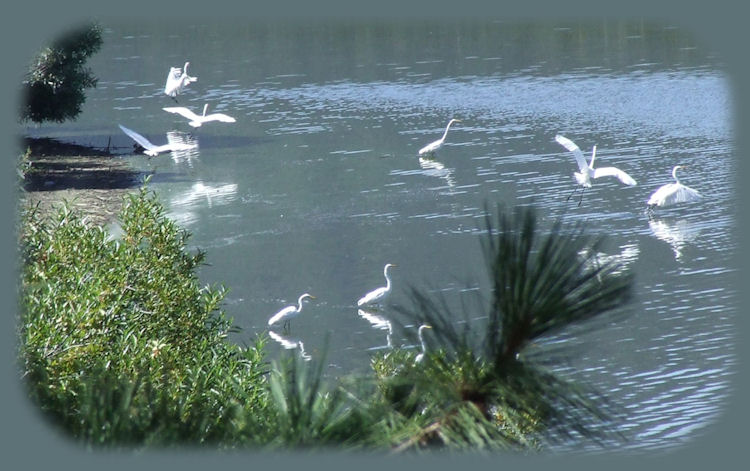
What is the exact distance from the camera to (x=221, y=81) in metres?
27.9

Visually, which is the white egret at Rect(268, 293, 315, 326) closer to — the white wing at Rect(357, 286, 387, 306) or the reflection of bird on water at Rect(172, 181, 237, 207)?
the white wing at Rect(357, 286, 387, 306)

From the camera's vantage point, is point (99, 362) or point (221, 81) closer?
point (99, 362)

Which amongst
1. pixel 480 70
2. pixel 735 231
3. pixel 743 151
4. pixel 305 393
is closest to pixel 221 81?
pixel 480 70

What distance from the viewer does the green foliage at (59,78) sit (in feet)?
58.8

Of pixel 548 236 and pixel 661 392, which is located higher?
pixel 548 236

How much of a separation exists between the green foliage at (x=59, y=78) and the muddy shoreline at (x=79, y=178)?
0.73 metres

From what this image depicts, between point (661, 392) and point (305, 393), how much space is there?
7.52 meters

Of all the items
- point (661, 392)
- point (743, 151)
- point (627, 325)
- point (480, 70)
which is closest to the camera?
point (661, 392)

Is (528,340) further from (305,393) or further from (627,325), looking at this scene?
(627,325)

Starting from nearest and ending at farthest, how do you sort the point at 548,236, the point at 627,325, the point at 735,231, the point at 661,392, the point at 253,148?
the point at 548,236 → the point at 661,392 → the point at 627,325 → the point at 735,231 → the point at 253,148

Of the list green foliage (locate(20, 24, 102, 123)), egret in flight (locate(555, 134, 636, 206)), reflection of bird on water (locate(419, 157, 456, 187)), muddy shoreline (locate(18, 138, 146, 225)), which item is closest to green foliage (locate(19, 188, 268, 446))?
muddy shoreline (locate(18, 138, 146, 225))

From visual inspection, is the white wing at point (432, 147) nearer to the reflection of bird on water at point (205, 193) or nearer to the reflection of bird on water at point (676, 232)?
the reflection of bird on water at point (205, 193)

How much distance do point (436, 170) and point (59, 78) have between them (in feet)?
23.2

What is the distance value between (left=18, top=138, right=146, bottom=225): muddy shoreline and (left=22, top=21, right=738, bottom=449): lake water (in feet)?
2.27
